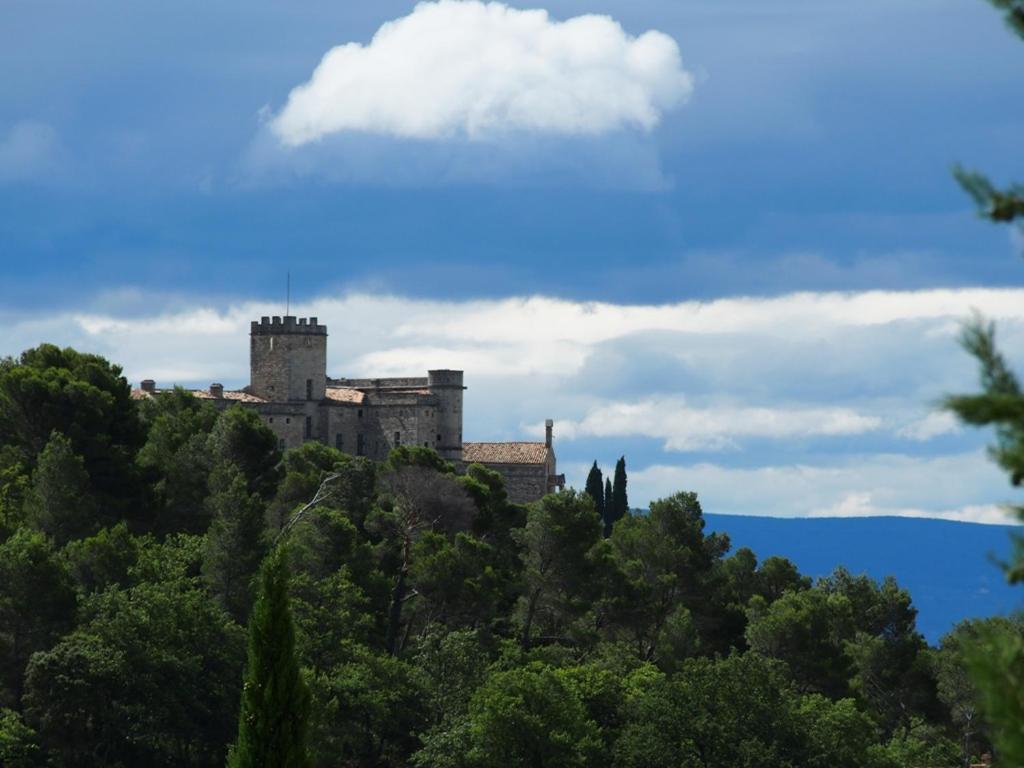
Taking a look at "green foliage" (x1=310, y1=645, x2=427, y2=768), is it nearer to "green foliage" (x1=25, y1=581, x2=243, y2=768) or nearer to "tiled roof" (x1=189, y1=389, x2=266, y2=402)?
"green foliage" (x1=25, y1=581, x2=243, y2=768)

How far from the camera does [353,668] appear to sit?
51.9 m

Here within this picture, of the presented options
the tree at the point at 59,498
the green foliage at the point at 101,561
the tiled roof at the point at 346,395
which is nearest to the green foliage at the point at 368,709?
the green foliage at the point at 101,561

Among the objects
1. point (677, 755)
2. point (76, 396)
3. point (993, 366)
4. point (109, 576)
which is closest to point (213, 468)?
point (76, 396)

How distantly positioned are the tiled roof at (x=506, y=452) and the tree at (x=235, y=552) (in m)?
43.2

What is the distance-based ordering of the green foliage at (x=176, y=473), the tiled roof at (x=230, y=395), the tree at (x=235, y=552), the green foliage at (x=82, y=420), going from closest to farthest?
the tree at (x=235, y=552)
the green foliage at (x=82, y=420)
the green foliage at (x=176, y=473)
the tiled roof at (x=230, y=395)

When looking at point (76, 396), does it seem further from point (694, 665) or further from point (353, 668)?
point (694, 665)

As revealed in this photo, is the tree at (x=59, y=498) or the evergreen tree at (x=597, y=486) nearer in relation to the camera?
the tree at (x=59, y=498)

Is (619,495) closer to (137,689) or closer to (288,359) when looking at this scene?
(288,359)

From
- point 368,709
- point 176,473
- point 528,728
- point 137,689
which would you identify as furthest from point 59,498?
point 528,728

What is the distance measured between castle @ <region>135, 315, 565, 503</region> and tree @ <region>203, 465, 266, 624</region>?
138 ft

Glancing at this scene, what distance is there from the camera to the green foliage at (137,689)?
Result: 46594mm

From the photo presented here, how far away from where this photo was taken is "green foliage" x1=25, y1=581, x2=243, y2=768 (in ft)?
153

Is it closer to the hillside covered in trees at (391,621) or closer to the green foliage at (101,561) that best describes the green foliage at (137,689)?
the hillside covered in trees at (391,621)

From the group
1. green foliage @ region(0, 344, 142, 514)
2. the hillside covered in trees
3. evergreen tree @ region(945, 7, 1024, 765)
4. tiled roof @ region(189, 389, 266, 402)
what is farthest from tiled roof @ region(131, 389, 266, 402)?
evergreen tree @ region(945, 7, 1024, 765)
